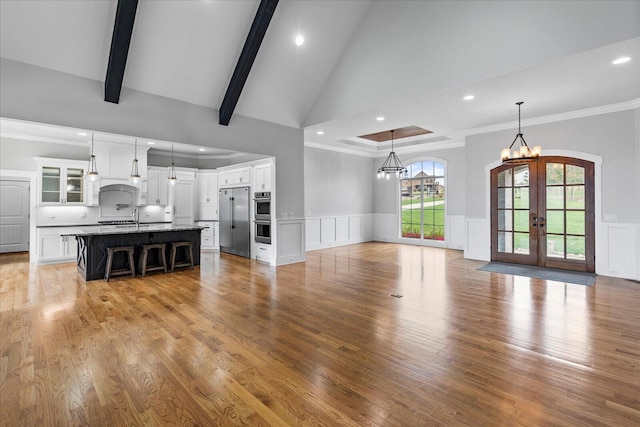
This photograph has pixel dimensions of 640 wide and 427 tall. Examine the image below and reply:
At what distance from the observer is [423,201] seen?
998cm

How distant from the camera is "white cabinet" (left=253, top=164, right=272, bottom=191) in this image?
7.07m

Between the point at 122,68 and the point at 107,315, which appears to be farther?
the point at 122,68

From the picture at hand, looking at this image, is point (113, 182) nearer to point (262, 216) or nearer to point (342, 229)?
point (262, 216)


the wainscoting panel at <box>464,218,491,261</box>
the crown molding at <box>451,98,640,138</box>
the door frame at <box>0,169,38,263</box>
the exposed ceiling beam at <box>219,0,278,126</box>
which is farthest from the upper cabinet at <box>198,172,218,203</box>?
the wainscoting panel at <box>464,218,491,261</box>

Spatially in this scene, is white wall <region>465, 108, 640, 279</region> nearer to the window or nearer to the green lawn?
the window

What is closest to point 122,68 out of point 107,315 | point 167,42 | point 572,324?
point 167,42

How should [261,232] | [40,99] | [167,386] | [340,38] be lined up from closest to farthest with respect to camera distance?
[167,386] → [40,99] → [340,38] → [261,232]

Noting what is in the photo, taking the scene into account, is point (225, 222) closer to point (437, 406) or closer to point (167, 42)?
point (167, 42)

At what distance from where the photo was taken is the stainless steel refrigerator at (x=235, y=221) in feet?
25.5

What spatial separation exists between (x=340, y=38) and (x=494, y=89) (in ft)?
9.15

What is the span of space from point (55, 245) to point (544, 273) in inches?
403

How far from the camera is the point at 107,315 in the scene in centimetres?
381

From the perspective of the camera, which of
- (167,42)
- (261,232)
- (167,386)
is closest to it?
(167,386)

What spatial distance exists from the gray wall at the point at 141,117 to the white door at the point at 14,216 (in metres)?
6.04
